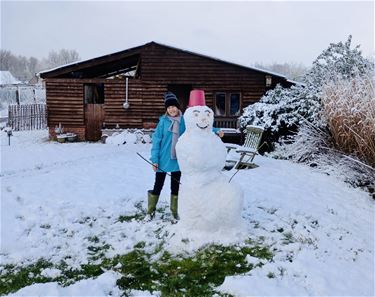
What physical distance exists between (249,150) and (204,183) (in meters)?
3.99

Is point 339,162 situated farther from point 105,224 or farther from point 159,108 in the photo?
point 159,108

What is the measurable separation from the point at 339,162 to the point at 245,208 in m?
3.34

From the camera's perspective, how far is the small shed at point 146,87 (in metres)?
15.6

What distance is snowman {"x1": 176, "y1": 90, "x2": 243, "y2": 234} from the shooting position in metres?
4.43

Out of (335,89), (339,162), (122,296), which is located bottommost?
(122,296)

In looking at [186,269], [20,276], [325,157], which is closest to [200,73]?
[325,157]

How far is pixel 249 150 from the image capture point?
8273 millimetres

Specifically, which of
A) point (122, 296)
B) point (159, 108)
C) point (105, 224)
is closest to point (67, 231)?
point (105, 224)

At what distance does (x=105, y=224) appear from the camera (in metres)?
5.24

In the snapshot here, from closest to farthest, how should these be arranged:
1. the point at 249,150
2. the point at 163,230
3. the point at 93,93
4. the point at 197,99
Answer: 1. the point at 197,99
2. the point at 163,230
3. the point at 249,150
4. the point at 93,93

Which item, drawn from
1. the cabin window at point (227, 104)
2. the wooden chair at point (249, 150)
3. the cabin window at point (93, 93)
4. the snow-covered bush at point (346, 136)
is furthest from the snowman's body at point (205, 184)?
the cabin window at point (93, 93)

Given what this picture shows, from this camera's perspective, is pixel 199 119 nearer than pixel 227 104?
Yes

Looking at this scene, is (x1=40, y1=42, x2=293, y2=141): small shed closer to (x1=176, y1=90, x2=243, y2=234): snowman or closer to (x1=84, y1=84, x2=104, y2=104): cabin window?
(x1=84, y1=84, x2=104, y2=104): cabin window

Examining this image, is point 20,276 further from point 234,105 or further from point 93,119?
point 234,105
